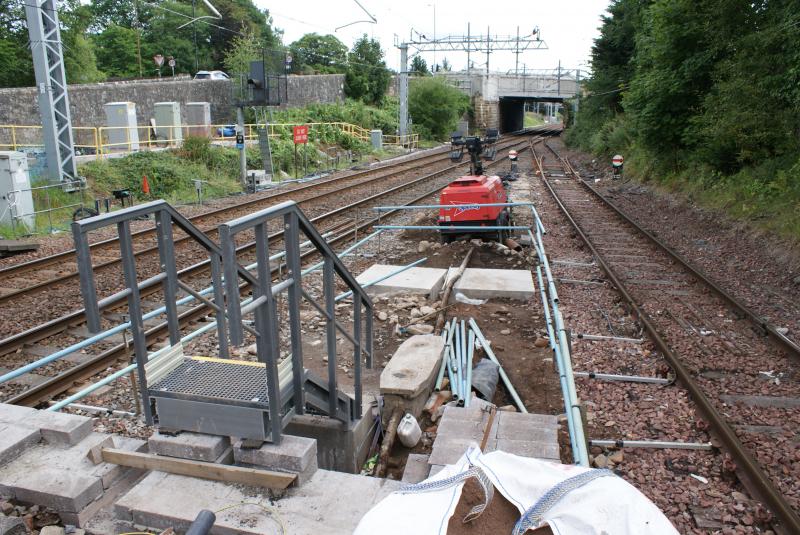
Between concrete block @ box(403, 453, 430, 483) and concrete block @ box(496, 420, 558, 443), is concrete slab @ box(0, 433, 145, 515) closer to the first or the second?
concrete block @ box(403, 453, 430, 483)

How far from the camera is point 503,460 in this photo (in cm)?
322

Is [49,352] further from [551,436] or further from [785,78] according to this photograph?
[785,78]

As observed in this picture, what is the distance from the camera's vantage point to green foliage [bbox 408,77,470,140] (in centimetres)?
5694

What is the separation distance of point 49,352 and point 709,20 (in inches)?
708

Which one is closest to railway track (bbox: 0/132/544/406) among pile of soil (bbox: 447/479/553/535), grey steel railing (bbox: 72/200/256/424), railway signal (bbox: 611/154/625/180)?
grey steel railing (bbox: 72/200/256/424)

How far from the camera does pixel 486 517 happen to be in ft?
9.38

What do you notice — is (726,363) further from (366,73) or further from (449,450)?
(366,73)

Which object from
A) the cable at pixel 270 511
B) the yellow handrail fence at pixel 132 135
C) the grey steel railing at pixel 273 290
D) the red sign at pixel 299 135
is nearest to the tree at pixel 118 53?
the yellow handrail fence at pixel 132 135

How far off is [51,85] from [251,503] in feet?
58.7

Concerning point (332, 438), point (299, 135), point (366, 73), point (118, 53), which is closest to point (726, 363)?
point (332, 438)

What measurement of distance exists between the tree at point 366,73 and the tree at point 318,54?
6.46 ft

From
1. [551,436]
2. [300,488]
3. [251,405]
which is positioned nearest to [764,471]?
[551,436]

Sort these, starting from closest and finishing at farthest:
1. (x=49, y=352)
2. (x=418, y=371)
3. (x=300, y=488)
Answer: (x=300, y=488)
(x=418, y=371)
(x=49, y=352)

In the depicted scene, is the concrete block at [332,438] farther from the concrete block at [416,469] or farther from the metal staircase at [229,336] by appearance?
the concrete block at [416,469]
